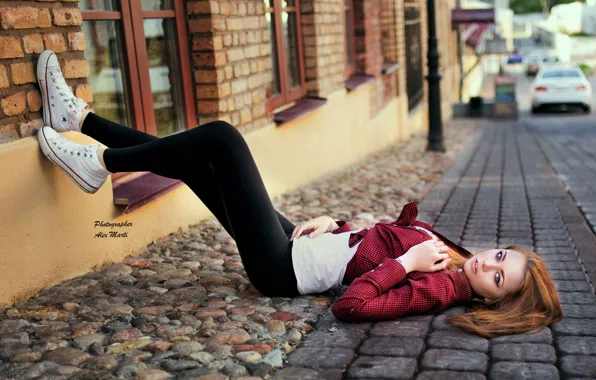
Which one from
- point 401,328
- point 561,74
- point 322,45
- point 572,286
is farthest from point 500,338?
point 561,74

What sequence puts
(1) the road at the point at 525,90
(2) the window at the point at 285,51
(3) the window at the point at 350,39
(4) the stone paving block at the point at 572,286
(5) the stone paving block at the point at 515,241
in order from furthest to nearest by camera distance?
1. (1) the road at the point at 525,90
2. (3) the window at the point at 350,39
3. (2) the window at the point at 285,51
4. (5) the stone paving block at the point at 515,241
5. (4) the stone paving block at the point at 572,286

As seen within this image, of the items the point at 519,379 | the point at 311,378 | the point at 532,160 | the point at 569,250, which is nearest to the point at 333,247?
the point at 311,378

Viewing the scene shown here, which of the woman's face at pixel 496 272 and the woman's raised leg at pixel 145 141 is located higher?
the woman's raised leg at pixel 145 141

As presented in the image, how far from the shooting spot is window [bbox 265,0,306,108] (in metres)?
7.32

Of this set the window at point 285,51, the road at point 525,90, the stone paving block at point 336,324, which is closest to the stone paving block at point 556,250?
the stone paving block at point 336,324

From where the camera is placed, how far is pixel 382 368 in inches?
107

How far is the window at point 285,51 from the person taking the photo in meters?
7.32

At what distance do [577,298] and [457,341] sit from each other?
912 mm

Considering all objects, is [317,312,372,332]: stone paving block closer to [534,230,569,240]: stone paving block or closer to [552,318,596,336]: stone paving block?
[552,318,596,336]: stone paving block

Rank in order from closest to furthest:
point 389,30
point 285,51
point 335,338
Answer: point 335,338
point 285,51
point 389,30

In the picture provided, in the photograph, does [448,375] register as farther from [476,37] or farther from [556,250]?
[476,37]

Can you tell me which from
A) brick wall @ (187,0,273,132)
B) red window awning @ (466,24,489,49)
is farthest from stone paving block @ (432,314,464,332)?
red window awning @ (466,24,489,49)

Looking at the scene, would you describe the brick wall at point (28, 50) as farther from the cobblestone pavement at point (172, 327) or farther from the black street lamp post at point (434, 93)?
the black street lamp post at point (434, 93)

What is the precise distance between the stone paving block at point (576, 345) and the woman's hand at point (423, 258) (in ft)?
1.92
